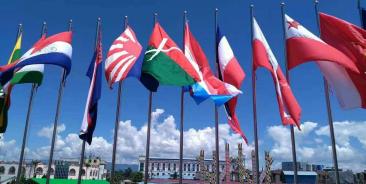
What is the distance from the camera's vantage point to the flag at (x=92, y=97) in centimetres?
1482

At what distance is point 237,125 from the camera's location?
14.8 meters

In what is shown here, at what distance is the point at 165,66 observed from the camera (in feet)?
49.2

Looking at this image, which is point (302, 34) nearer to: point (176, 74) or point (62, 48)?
point (176, 74)

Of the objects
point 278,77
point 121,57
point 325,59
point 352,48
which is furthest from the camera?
point 121,57

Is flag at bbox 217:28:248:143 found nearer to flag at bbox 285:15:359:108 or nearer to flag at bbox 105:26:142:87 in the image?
flag at bbox 285:15:359:108

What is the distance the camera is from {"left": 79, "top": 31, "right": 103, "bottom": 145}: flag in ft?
48.6

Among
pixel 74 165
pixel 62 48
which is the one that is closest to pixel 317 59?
pixel 62 48

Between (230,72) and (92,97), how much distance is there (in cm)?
575

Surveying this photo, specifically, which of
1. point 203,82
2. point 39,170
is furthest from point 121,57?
point 39,170

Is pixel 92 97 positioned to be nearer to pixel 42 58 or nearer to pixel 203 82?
pixel 42 58

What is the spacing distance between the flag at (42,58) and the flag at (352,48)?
10.7 meters

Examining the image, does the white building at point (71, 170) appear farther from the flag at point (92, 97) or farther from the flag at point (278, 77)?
the flag at point (278, 77)

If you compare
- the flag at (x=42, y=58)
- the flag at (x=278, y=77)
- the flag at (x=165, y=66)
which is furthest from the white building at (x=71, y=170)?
the flag at (x=278, y=77)

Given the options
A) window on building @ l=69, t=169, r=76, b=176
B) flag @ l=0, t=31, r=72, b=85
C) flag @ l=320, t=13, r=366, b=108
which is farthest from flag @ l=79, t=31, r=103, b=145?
window on building @ l=69, t=169, r=76, b=176
